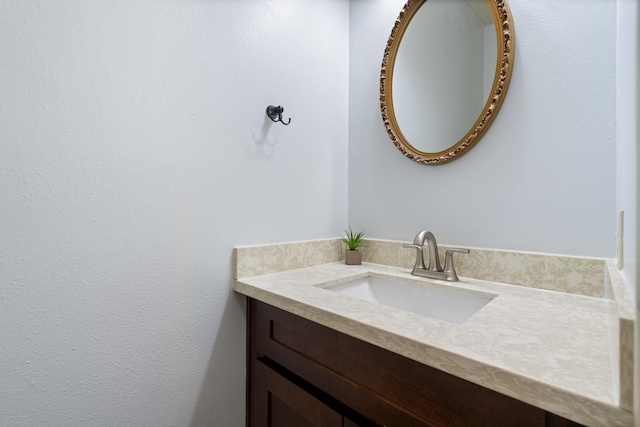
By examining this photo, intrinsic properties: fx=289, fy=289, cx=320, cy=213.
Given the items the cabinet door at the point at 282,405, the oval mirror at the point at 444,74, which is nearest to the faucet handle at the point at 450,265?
the oval mirror at the point at 444,74

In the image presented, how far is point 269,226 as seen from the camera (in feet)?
3.60

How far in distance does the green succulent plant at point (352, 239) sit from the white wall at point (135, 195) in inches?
10.5

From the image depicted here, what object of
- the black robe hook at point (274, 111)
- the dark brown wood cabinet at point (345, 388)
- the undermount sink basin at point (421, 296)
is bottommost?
the dark brown wood cabinet at point (345, 388)

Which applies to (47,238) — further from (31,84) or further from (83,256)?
(31,84)

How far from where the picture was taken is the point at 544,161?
866 millimetres

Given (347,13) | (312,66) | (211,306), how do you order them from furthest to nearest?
(347,13)
(312,66)
(211,306)

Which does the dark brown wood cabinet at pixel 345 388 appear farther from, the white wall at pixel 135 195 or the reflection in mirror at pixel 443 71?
the reflection in mirror at pixel 443 71

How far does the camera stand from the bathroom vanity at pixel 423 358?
16.7 inches

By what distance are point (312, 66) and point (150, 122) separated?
28.1 inches

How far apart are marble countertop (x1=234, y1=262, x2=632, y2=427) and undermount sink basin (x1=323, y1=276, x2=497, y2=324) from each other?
4 centimetres

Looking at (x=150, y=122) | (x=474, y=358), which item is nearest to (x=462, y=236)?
(x=474, y=358)

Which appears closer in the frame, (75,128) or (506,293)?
(75,128)

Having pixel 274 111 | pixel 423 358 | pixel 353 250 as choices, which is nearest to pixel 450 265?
pixel 353 250

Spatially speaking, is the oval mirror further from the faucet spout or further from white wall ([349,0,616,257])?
the faucet spout
